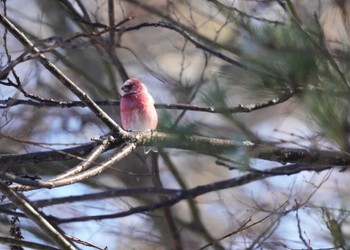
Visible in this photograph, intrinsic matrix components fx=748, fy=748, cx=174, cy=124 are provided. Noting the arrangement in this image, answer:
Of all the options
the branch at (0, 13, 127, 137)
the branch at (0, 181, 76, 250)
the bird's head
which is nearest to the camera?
the branch at (0, 181, 76, 250)

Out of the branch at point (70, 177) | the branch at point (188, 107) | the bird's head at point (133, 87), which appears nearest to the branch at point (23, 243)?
the branch at point (70, 177)

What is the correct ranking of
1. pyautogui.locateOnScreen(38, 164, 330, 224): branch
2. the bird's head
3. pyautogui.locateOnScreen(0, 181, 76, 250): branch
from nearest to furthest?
1. pyautogui.locateOnScreen(0, 181, 76, 250): branch
2. pyautogui.locateOnScreen(38, 164, 330, 224): branch
3. the bird's head

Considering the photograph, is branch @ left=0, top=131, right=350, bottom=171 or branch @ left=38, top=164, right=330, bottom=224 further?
branch @ left=38, top=164, right=330, bottom=224

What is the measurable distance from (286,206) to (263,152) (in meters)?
0.99

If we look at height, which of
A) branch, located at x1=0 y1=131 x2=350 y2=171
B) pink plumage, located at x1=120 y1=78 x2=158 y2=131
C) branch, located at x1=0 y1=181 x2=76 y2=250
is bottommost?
branch, located at x1=0 y1=181 x2=76 y2=250

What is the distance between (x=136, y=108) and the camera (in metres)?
4.64

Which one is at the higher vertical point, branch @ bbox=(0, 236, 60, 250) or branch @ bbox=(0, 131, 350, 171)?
branch @ bbox=(0, 131, 350, 171)

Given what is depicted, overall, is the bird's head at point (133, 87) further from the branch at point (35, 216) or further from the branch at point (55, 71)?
the branch at point (35, 216)

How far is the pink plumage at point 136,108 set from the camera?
14.8 feet

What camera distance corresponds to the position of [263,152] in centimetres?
338

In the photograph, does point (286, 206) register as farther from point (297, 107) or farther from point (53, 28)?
point (53, 28)

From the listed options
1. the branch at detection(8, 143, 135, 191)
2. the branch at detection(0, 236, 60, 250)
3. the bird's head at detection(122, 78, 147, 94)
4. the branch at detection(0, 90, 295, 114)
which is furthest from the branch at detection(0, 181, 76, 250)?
the bird's head at detection(122, 78, 147, 94)

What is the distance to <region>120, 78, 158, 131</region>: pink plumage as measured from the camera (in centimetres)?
453

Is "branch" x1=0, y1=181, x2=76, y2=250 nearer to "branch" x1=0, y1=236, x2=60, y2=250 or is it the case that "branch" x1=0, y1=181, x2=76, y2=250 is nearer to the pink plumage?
"branch" x1=0, y1=236, x2=60, y2=250
